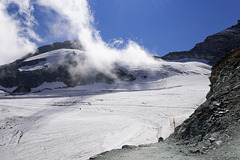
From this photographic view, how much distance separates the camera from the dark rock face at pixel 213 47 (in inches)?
3574

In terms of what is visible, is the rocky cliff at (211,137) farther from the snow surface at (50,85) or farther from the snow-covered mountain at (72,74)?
the snow surface at (50,85)

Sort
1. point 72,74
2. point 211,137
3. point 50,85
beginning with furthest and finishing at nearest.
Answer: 1. point 72,74
2. point 50,85
3. point 211,137

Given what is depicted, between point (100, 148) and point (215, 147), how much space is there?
682 centimetres

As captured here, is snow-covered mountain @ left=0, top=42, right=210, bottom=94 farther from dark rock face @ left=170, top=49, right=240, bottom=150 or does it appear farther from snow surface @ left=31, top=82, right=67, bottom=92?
dark rock face @ left=170, top=49, right=240, bottom=150

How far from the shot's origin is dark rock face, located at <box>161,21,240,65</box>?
3574 inches

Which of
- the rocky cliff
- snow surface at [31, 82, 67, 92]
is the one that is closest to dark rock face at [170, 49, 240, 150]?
the rocky cliff

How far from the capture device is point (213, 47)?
9625cm

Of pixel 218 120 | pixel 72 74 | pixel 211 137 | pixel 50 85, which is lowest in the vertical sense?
pixel 211 137

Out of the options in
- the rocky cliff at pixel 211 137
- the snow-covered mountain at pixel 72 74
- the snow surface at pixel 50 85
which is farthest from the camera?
the snow-covered mountain at pixel 72 74

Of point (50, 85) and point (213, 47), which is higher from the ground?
point (213, 47)

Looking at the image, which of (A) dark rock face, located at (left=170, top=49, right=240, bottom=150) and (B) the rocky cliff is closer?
(B) the rocky cliff

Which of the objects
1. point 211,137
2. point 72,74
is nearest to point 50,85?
point 72,74

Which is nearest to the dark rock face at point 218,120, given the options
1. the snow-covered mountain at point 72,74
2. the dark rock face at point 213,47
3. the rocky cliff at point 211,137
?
the rocky cliff at point 211,137

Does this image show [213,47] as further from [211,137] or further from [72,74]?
[211,137]
